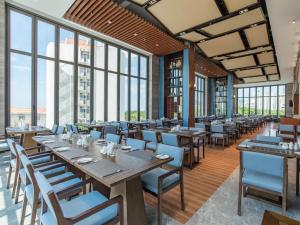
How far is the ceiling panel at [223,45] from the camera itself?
6.65 m

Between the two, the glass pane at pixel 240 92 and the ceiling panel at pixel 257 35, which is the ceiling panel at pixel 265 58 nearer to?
the ceiling panel at pixel 257 35

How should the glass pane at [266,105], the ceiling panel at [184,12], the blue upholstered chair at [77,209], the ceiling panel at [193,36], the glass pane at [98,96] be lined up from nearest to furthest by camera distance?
the blue upholstered chair at [77,209]
the ceiling panel at [184,12]
the ceiling panel at [193,36]
the glass pane at [98,96]
the glass pane at [266,105]

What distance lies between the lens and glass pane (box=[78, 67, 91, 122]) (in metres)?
6.93

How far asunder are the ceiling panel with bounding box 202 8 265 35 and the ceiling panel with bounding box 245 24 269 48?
543 mm

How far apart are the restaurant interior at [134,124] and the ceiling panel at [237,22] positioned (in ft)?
0.14

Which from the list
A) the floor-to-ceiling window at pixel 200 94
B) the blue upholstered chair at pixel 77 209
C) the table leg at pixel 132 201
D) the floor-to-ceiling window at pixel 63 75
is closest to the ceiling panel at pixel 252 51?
the floor-to-ceiling window at pixel 63 75

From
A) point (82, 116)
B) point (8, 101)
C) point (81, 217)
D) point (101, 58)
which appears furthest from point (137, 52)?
point (81, 217)

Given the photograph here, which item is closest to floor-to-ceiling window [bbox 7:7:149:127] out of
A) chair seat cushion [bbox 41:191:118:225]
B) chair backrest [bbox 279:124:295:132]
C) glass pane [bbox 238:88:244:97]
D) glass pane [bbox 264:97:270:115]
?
chair seat cushion [bbox 41:191:118:225]

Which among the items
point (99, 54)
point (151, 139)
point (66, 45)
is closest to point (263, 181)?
point (151, 139)

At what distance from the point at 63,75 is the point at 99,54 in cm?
194

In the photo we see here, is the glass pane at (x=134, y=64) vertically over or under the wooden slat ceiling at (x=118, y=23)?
under

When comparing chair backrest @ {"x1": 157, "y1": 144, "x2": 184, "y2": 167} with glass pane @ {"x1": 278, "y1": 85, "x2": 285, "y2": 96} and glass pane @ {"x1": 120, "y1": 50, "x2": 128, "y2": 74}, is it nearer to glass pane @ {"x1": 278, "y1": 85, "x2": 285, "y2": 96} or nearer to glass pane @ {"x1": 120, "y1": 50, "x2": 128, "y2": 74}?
glass pane @ {"x1": 120, "y1": 50, "x2": 128, "y2": 74}

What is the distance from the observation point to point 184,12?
5.04 metres

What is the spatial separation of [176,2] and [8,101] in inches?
220
